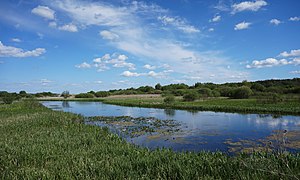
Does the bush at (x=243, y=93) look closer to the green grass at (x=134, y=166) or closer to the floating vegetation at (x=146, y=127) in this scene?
the floating vegetation at (x=146, y=127)

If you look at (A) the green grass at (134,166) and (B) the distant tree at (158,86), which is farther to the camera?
(B) the distant tree at (158,86)

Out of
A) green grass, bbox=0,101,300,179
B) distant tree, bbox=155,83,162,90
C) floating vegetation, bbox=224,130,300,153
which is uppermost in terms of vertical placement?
distant tree, bbox=155,83,162,90

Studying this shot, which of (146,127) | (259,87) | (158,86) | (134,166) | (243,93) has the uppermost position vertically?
(158,86)

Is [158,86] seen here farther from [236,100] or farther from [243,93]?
[236,100]

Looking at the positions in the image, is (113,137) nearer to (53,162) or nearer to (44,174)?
(53,162)

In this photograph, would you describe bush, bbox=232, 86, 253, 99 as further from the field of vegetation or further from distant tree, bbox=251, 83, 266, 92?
distant tree, bbox=251, 83, 266, 92

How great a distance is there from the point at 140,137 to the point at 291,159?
842cm

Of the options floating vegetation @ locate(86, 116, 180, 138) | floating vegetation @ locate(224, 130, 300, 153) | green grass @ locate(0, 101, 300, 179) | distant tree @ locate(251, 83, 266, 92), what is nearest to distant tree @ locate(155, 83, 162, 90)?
distant tree @ locate(251, 83, 266, 92)

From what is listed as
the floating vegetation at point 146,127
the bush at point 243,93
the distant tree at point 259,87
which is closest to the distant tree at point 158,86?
the distant tree at point 259,87

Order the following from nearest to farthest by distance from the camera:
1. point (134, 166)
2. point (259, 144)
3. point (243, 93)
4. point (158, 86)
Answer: point (134, 166) < point (259, 144) < point (243, 93) < point (158, 86)

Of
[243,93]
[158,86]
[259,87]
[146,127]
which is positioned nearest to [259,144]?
[146,127]

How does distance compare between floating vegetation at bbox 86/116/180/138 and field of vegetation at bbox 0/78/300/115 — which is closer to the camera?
floating vegetation at bbox 86/116/180/138

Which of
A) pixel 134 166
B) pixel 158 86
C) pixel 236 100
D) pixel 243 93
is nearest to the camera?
pixel 134 166

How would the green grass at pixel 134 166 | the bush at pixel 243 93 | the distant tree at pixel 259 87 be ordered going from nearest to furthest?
the green grass at pixel 134 166
the bush at pixel 243 93
the distant tree at pixel 259 87
